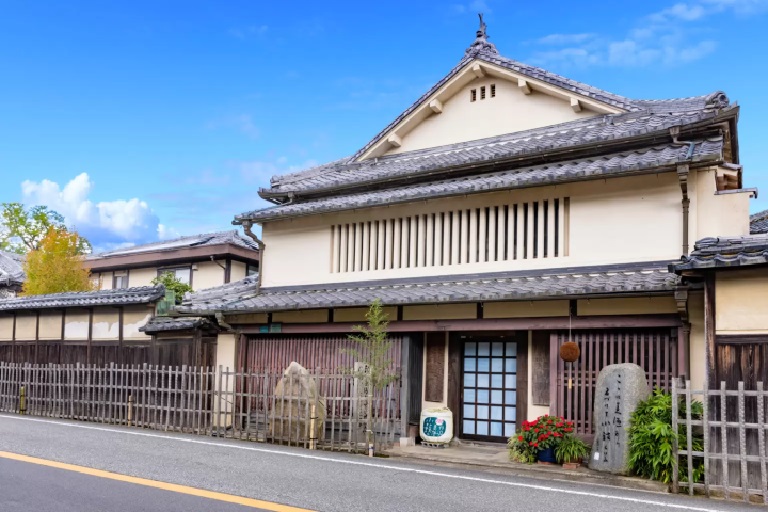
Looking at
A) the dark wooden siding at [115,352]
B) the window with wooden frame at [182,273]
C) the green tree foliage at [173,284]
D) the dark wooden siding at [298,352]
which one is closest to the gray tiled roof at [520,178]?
the dark wooden siding at [298,352]

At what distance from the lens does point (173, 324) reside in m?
18.4

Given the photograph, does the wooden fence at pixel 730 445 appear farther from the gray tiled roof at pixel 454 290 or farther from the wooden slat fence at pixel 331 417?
the wooden slat fence at pixel 331 417

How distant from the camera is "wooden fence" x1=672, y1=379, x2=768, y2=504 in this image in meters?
9.52

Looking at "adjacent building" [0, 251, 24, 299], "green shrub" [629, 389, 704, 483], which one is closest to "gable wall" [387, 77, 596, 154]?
"green shrub" [629, 389, 704, 483]

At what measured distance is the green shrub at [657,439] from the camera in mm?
10258

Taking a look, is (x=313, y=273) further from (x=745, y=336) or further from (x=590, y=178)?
(x=745, y=336)

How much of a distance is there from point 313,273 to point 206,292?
3377 mm

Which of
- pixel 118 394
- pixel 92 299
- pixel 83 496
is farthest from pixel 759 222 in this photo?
pixel 92 299

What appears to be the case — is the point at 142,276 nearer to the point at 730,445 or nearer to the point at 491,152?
the point at 491,152

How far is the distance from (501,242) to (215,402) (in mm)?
8365

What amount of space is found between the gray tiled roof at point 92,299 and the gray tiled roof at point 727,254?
46.1ft

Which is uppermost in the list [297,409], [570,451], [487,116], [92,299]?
[487,116]

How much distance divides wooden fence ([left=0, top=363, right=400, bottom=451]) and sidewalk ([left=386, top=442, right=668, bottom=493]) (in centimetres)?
94

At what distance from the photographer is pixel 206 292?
19094 mm
